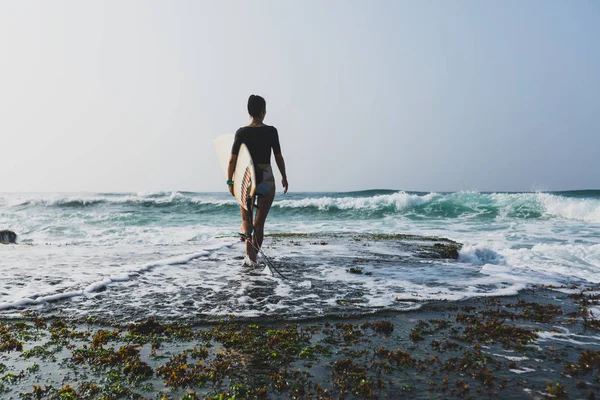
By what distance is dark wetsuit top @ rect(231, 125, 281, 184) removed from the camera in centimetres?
628

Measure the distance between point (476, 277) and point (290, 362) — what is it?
14.9ft

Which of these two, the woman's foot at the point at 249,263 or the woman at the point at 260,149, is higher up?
the woman at the point at 260,149

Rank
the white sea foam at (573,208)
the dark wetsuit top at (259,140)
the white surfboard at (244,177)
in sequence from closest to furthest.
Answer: the white surfboard at (244,177)
the dark wetsuit top at (259,140)
the white sea foam at (573,208)

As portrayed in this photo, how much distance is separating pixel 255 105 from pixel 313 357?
4.48 m

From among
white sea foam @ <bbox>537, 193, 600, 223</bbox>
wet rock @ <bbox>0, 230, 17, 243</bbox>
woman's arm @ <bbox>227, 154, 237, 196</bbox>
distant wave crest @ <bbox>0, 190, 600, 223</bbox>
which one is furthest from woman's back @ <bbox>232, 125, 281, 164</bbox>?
white sea foam @ <bbox>537, 193, 600, 223</bbox>

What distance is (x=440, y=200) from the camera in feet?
97.7

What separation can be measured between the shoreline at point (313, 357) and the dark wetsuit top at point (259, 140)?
124 inches

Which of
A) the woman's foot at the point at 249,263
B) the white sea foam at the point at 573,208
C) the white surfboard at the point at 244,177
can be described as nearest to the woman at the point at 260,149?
the white surfboard at the point at 244,177

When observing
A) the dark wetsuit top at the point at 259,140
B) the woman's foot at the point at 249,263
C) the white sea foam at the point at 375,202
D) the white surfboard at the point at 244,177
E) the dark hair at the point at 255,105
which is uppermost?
the dark hair at the point at 255,105

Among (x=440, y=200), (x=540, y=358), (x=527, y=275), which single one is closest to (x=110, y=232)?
(x=527, y=275)

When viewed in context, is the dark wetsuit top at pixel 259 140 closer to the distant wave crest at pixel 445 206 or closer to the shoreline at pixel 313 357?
the shoreline at pixel 313 357

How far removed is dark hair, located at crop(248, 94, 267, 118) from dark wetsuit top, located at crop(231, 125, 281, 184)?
9.5 inches

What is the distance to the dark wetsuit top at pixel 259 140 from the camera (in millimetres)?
6281

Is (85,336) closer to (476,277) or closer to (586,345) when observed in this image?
(586,345)
